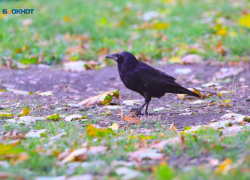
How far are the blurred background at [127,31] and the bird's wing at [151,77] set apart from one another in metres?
3.08

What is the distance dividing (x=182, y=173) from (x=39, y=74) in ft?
15.1

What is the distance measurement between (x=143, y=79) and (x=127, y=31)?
18.1ft

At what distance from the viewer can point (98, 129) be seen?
3.05m

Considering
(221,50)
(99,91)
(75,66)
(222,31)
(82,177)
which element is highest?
(222,31)

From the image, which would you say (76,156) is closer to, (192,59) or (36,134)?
(36,134)

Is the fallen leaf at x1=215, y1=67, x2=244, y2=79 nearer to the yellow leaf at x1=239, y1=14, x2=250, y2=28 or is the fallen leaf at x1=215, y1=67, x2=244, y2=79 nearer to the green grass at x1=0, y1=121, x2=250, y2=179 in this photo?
the yellow leaf at x1=239, y1=14, x2=250, y2=28

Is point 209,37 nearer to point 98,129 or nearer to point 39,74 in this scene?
point 39,74

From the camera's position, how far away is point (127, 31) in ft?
31.0

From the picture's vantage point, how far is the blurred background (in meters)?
7.48

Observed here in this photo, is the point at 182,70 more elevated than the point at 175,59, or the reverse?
the point at 175,59

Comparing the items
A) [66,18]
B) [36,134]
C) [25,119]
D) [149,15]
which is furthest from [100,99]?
[149,15]

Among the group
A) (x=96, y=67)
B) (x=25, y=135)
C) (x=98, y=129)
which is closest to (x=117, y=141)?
(x=98, y=129)

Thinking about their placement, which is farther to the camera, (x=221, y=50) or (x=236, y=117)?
(x=221, y=50)

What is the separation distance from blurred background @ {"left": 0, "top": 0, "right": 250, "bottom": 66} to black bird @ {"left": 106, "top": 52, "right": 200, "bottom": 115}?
10.2ft
